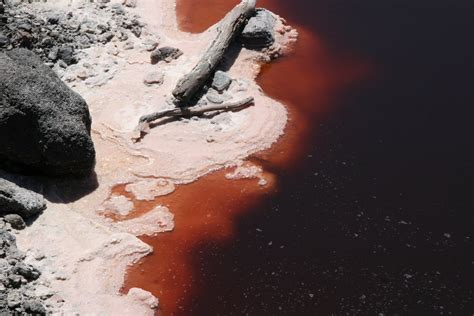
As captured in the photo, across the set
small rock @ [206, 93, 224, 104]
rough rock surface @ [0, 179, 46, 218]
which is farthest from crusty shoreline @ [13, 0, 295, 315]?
small rock @ [206, 93, 224, 104]

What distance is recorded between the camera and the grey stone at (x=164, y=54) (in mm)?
14000

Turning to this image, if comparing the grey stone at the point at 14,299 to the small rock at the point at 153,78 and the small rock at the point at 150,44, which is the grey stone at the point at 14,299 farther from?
the small rock at the point at 150,44

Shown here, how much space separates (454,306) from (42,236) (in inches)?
264

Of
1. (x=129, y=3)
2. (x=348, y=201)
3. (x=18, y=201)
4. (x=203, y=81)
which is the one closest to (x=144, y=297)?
(x=18, y=201)

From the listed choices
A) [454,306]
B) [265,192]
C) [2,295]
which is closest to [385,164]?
[265,192]

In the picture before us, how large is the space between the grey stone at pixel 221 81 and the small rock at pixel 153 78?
1175 millimetres

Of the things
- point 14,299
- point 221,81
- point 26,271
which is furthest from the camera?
point 221,81

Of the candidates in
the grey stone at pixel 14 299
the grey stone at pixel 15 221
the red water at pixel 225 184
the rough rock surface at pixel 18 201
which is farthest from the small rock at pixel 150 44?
the grey stone at pixel 14 299

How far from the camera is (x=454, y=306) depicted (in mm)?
9508

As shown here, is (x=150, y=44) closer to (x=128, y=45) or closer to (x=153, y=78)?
(x=128, y=45)

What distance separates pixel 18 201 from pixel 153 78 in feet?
15.2

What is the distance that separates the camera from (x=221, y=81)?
44.1 feet

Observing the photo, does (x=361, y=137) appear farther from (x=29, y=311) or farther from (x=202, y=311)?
(x=29, y=311)

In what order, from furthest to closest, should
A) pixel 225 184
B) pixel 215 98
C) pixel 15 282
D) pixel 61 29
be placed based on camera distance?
pixel 61 29 → pixel 215 98 → pixel 225 184 → pixel 15 282
